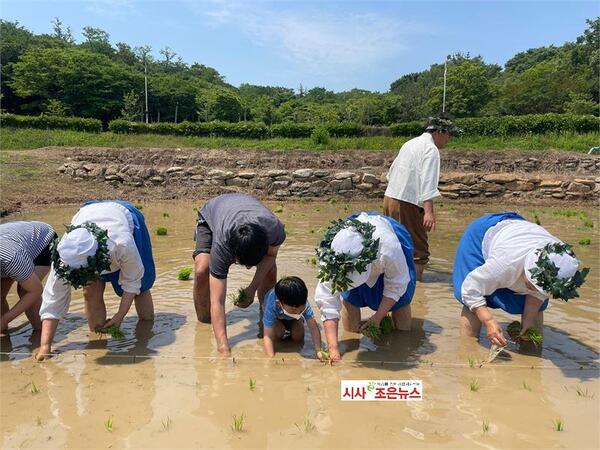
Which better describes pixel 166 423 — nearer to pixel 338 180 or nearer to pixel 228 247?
pixel 228 247

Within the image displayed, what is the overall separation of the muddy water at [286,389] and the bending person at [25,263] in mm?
237

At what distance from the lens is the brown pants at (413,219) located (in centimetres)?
582

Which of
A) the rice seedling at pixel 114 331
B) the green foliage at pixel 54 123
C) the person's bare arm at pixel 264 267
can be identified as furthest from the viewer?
the green foliage at pixel 54 123

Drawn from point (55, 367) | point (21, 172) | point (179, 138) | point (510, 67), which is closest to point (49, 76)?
point (179, 138)

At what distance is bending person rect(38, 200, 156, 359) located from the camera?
139 inches

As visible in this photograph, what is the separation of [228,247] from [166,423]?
1363mm

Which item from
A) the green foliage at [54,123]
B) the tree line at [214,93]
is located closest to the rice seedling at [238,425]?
the green foliage at [54,123]

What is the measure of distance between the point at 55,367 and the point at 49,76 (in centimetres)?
4440

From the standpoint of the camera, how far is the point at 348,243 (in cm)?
341

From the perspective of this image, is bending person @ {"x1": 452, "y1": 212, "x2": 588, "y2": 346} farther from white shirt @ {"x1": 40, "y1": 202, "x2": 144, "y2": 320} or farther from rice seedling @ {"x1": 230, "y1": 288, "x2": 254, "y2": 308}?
white shirt @ {"x1": 40, "y1": 202, "x2": 144, "y2": 320}

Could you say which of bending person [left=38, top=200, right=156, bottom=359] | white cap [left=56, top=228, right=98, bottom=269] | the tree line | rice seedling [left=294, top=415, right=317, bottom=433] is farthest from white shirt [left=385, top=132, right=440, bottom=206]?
the tree line

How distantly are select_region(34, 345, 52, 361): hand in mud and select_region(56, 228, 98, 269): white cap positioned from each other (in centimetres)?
73

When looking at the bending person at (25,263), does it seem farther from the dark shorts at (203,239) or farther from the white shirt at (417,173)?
the white shirt at (417,173)

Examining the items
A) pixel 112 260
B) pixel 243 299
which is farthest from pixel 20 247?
pixel 243 299
